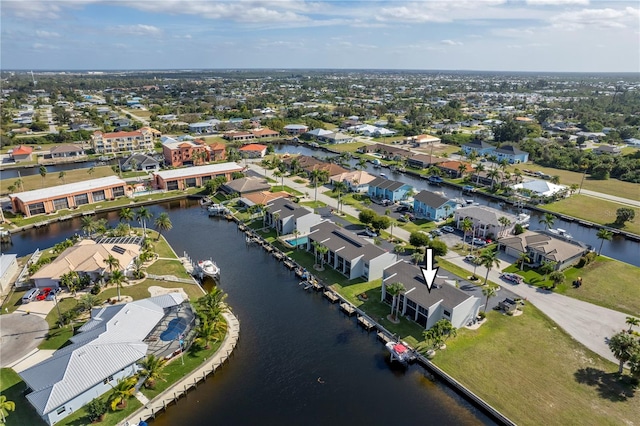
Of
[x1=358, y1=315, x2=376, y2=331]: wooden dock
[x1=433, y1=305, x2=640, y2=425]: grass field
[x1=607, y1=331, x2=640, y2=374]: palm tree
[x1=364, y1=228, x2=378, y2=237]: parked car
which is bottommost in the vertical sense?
[x1=358, y1=315, x2=376, y2=331]: wooden dock

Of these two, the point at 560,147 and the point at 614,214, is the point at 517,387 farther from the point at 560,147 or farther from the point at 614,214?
the point at 560,147

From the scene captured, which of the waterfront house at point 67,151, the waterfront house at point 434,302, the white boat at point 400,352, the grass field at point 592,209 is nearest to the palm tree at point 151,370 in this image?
the white boat at point 400,352

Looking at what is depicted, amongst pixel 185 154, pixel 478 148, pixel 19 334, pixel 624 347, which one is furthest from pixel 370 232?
pixel 478 148

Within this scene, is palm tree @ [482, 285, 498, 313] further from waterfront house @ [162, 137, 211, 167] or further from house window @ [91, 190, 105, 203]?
waterfront house @ [162, 137, 211, 167]

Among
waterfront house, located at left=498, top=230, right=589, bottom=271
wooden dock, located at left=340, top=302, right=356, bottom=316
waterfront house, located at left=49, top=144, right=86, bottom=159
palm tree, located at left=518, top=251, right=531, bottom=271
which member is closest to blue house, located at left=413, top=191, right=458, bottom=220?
waterfront house, located at left=498, top=230, right=589, bottom=271

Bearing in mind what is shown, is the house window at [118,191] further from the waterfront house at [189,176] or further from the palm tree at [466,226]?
the palm tree at [466,226]

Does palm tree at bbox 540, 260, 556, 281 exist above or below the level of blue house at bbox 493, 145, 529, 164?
below
